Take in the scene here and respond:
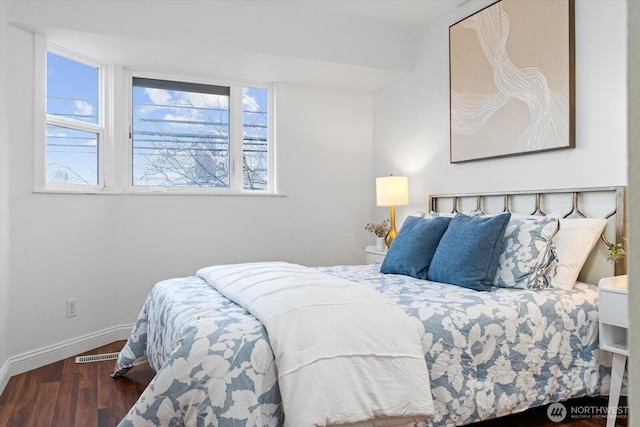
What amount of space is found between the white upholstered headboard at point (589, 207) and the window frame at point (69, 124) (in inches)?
115

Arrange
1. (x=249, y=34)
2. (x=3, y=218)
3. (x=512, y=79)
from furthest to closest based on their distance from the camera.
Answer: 1. (x=249, y=34)
2. (x=512, y=79)
3. (x=3, y=218)

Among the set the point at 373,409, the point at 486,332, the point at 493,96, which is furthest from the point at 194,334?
the point at 493,96

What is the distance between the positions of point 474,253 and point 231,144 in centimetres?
250

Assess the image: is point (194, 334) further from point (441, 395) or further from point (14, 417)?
→ point (14, 417)

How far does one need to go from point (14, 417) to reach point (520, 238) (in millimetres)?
2773

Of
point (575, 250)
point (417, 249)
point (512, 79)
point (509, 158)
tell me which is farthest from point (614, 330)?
point (512, 79)

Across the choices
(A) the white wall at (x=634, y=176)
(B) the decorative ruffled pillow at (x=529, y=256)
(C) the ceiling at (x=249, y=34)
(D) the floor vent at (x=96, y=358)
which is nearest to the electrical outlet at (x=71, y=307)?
(D) the floor vent at (x=96, y=358)

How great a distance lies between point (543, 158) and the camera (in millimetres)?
2822

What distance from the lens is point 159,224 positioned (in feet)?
12.5

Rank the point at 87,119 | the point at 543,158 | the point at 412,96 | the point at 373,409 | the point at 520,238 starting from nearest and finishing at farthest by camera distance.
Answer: the point at 373,409
the point at 520,238
the point at 543,158
the point at 87,119
the point at 412,96

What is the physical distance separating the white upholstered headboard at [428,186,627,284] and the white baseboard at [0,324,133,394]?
9.97ft

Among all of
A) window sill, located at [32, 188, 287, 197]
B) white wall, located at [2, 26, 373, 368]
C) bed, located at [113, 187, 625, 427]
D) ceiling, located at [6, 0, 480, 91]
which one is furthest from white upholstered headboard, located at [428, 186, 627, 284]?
window sill, located at [32, 188, 287, 197]

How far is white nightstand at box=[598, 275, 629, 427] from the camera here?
1.99 metres

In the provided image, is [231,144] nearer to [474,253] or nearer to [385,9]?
[385,9]
